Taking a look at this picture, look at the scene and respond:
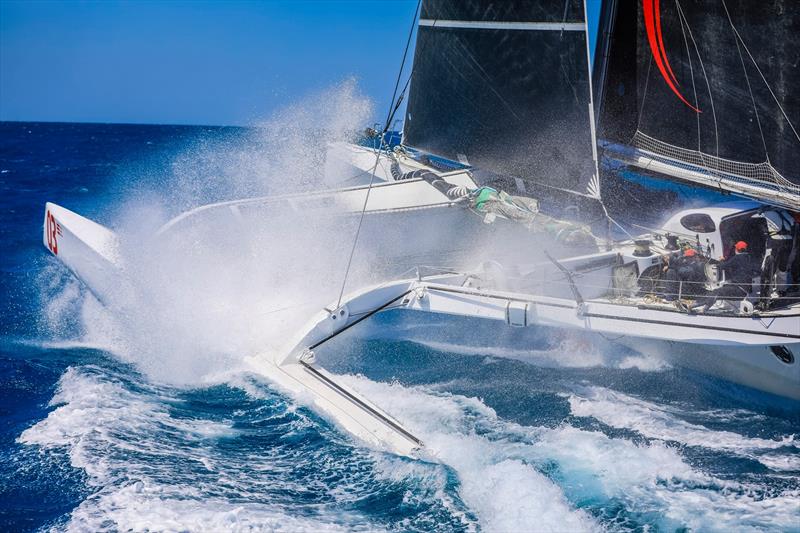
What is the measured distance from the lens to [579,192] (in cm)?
799

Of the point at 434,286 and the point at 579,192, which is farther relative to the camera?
the point at 579,192

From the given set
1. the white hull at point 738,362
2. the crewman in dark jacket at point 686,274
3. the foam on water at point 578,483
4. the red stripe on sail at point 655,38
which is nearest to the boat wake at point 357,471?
the foam on water at point 578,483

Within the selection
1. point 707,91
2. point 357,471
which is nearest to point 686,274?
point 707,91

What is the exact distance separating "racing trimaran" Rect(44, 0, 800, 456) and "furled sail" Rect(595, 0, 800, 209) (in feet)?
0.06

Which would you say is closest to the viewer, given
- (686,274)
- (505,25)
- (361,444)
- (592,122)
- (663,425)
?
(361,444)

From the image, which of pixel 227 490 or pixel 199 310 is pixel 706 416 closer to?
pixel 227 490

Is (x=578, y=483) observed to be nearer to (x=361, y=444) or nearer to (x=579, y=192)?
(x=361, y=444)

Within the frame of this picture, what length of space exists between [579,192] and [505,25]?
2362 mm

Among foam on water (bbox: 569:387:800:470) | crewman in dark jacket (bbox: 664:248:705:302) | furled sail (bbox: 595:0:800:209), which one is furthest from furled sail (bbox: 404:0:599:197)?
foam on water (bbox: 569:387:800:470)

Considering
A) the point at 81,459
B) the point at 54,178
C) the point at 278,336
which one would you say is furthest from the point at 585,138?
the point at 54,178

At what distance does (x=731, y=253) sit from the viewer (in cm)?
668

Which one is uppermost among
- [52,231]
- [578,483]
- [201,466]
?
[52,231]

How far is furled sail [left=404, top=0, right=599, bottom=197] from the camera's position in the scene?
307 inches

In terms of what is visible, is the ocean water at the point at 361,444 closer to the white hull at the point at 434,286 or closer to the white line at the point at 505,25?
the white hull at the point at 434,286
